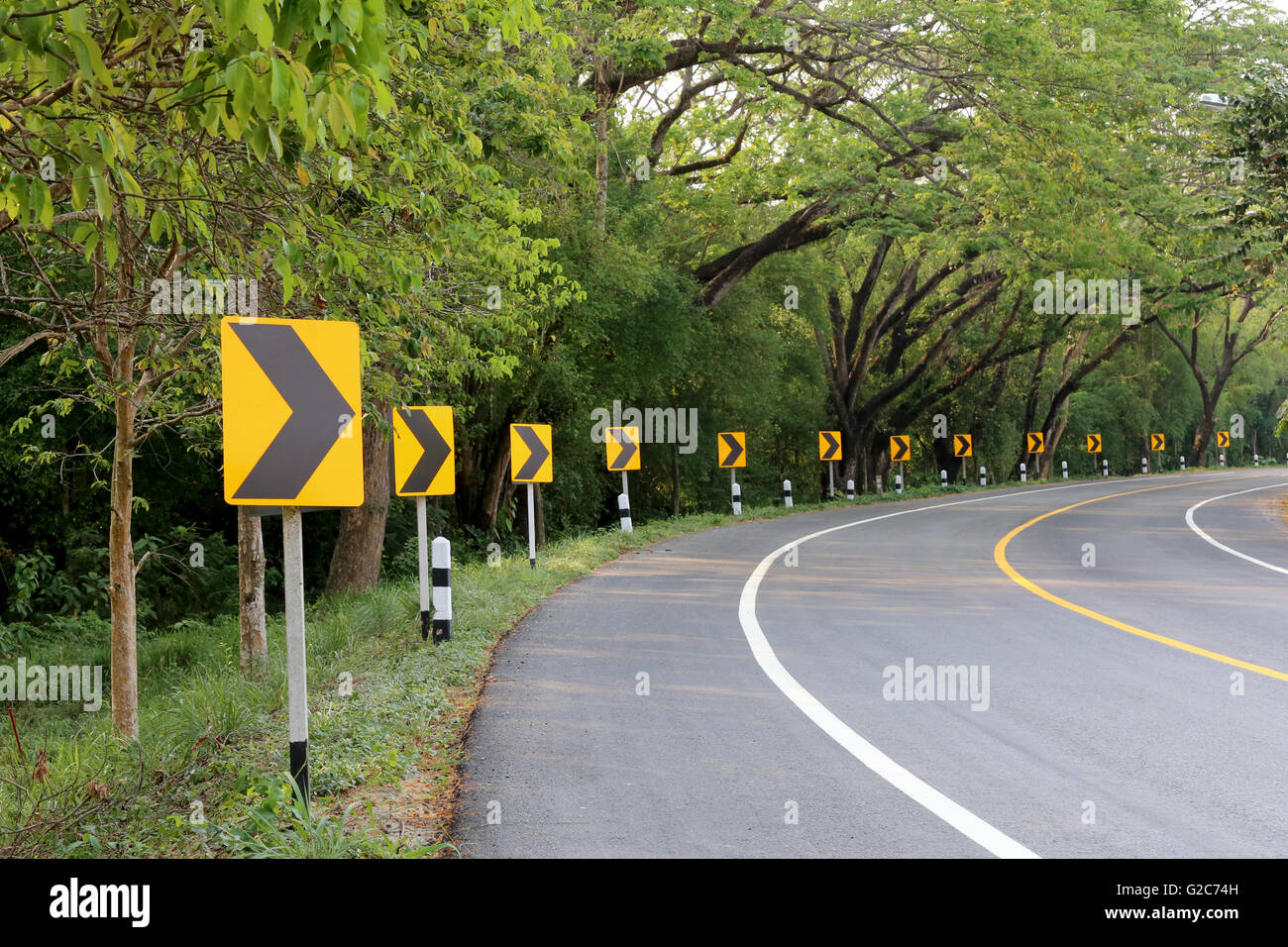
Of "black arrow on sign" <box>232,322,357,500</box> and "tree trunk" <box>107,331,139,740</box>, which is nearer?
"black arrow on sign" <box>232,322,357,500</box>

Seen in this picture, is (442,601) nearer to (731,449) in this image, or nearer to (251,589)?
(251,589)

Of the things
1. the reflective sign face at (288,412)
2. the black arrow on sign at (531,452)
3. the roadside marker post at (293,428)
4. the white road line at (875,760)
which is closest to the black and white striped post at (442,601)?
the white road line at (875,760)

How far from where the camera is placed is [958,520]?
23547 mm

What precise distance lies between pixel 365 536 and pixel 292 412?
11.2 meters

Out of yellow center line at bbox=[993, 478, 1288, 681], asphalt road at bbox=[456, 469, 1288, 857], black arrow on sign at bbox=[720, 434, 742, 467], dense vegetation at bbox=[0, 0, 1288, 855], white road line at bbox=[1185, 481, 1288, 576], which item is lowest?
white road line at bbox=[1185, 481, 1288, 576]

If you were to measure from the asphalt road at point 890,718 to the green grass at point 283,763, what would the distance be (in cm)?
36

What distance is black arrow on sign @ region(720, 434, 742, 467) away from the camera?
25125mm

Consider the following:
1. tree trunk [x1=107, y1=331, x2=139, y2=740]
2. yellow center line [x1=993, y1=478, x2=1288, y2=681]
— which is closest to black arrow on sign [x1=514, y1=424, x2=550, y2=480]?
tree trunk [x1=107, y1=331, x2=139, y2=740]

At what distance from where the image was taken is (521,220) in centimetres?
1406

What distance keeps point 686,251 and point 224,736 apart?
2381cm

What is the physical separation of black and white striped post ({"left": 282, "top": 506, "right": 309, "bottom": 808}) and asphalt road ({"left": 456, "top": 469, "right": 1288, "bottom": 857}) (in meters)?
0.80

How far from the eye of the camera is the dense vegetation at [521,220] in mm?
5133

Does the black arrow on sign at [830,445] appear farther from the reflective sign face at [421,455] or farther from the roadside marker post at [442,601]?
the roadside marker post at [442,601]

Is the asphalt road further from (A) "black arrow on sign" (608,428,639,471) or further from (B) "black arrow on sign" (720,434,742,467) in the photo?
(B) "black arrow on sign" (720,434,742,467)
